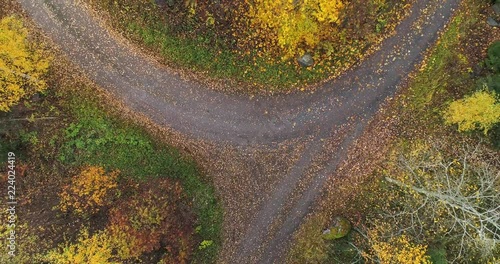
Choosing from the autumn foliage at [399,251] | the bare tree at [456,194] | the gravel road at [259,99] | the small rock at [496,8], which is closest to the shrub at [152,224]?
the gravel road at [259,99]

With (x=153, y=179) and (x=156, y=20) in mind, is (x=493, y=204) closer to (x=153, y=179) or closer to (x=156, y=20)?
(x=153, y=179)

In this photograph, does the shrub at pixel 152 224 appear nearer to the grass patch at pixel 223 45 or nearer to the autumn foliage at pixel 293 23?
the grass patch at pixel 223 45

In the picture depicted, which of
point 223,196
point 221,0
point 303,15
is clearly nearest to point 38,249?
point 223,196

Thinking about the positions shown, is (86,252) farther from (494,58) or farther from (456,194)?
(494,58)

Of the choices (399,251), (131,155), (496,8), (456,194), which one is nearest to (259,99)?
→ (131,155)

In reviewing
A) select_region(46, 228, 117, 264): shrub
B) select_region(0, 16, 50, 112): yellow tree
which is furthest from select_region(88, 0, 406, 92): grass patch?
select_region(46, 228, 117, 264): shrub

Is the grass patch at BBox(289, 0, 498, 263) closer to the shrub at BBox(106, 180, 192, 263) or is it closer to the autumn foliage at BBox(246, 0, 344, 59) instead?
the autumn foliage at BBox(246, 0, 344, 59)
